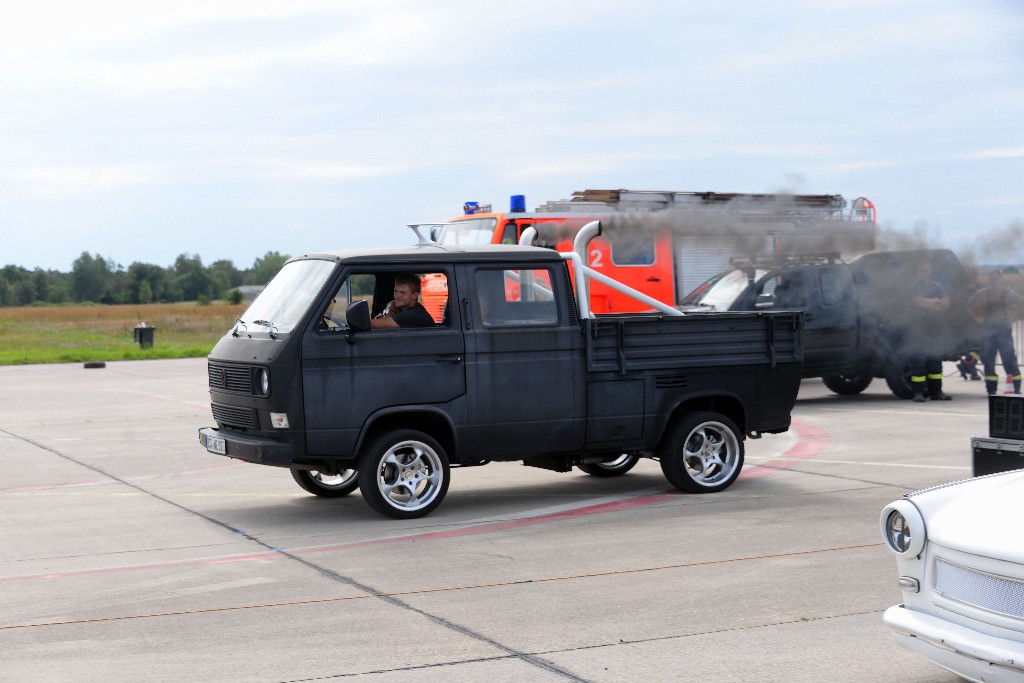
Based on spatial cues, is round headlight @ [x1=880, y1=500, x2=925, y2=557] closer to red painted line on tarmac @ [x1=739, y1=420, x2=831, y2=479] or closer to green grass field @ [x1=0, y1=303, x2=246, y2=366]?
red painted line on tarmac @ [x1=739, y1=420, x2=831, y2=479]

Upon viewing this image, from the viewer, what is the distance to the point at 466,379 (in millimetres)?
9375

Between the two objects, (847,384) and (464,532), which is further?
(847,384)

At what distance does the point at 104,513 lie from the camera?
9.80 m

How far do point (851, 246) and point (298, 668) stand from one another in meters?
14.9

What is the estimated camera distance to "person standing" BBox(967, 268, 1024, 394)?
17688 mm

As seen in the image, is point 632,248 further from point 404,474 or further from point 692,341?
point 404,474

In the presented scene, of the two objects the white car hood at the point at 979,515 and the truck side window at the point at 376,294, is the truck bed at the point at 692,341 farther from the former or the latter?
the white car hood at the point at 979,515

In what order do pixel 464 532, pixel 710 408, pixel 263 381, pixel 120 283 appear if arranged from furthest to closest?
pixel 120 283, pixel 710 408, pixel 263 381, pixel 464 532

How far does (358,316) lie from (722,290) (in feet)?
32.6

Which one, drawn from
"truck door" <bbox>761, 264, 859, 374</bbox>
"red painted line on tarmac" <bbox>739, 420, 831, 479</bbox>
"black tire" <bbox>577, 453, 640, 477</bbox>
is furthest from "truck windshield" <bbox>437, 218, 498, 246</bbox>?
"black tire" <bbox>577, 453, 640, 477</bbox>

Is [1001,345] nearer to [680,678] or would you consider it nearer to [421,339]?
[421,339]

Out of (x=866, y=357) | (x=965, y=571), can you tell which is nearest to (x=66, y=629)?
(x=965, y=571)

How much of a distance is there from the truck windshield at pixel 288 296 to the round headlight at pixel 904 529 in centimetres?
506

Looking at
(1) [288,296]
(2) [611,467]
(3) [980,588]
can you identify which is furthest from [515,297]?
(3) [980,588]
